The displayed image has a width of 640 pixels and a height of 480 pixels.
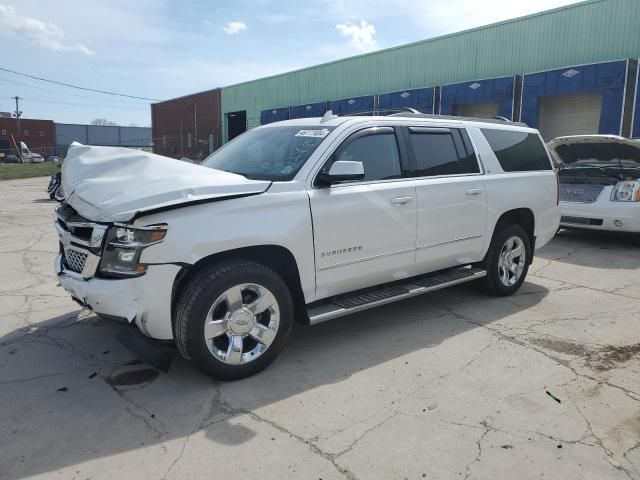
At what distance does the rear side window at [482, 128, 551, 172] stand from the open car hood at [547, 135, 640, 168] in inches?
120

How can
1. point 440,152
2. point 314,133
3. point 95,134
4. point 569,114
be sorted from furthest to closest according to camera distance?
point 95,134, point 569,114, point 440,152, point 314,133

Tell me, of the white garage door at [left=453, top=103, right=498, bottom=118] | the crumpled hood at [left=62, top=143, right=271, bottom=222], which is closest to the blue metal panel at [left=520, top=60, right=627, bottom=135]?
the white garage door at [left=453, top=103, right=498, bottom=118]

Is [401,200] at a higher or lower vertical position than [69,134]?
lower

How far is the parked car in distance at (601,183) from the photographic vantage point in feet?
27.2

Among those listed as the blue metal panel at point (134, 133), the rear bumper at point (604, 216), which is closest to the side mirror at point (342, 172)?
the rear bumper at point (604, 216)

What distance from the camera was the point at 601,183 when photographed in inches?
340

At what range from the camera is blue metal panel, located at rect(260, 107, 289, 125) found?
35.4 m

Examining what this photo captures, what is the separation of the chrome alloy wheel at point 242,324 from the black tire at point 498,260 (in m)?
2.78

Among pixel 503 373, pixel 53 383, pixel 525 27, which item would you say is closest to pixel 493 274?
pixel 503 373

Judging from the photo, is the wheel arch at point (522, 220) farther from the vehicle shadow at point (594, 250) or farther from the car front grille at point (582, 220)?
the car front grille at point (582, 220)

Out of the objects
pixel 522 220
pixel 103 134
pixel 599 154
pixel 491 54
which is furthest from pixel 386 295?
pixel 103 134

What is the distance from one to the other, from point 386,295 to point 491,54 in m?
22.1

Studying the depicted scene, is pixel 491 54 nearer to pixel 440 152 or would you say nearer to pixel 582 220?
pixel 582 220

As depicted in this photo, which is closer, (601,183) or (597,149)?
(601,183)
